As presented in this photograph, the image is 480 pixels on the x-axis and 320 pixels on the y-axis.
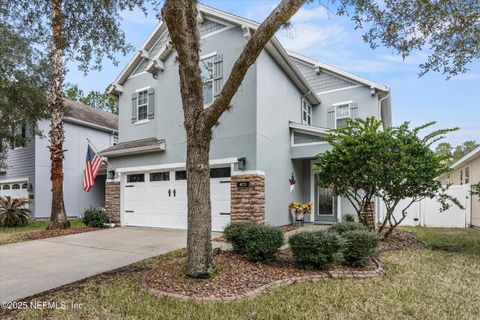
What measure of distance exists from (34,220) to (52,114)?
691cm

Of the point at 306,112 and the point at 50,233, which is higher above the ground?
the point at 306,112

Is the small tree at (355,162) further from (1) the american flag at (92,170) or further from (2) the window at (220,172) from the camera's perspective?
(1) the american flag at (92,170)

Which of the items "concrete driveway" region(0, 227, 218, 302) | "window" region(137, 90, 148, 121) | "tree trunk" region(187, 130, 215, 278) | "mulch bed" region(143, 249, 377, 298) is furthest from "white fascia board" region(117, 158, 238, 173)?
"tree trunk" region(187, 130, 215, 278)

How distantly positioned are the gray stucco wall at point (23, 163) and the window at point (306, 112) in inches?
533

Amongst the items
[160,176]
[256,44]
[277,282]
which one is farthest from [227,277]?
[160,176]

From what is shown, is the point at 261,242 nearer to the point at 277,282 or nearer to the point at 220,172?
the point at 277,282

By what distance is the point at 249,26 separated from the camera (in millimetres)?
9914

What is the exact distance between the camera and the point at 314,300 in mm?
4102

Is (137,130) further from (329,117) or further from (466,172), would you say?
(466,172)

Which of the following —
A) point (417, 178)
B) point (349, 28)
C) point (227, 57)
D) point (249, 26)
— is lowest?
point (417, 178)

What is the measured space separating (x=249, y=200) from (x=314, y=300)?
5.61m

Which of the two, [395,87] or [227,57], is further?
[395,87]

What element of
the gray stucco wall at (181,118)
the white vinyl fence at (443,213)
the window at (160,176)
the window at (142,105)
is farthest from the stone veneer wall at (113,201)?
the white vinyl fence at (443,213)

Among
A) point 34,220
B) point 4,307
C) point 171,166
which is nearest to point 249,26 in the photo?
point 171,166
